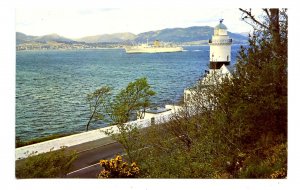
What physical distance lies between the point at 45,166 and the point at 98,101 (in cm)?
146

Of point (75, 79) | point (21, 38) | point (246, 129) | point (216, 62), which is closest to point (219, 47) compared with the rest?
point (216, 62)

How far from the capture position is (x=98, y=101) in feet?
23.9

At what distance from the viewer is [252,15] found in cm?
689

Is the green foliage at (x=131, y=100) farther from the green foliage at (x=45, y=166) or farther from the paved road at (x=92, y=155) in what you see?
the green foliage at (x=45, y=166)

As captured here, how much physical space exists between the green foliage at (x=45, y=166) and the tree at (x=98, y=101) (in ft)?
2.94

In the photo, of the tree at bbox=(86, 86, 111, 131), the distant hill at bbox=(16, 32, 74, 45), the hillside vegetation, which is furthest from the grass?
the distant hill at bbox=(16, 32, 74, 45)

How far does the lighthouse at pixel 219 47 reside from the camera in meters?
7.32

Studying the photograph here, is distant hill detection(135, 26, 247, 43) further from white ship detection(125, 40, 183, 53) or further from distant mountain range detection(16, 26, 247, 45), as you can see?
white ship detection(125, 40, 183, 53)

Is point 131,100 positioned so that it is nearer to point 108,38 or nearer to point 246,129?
point 108,38

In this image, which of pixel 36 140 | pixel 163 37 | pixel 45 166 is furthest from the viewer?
pixel 163 37

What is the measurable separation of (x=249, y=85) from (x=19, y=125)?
3.63m

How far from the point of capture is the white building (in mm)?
7398
